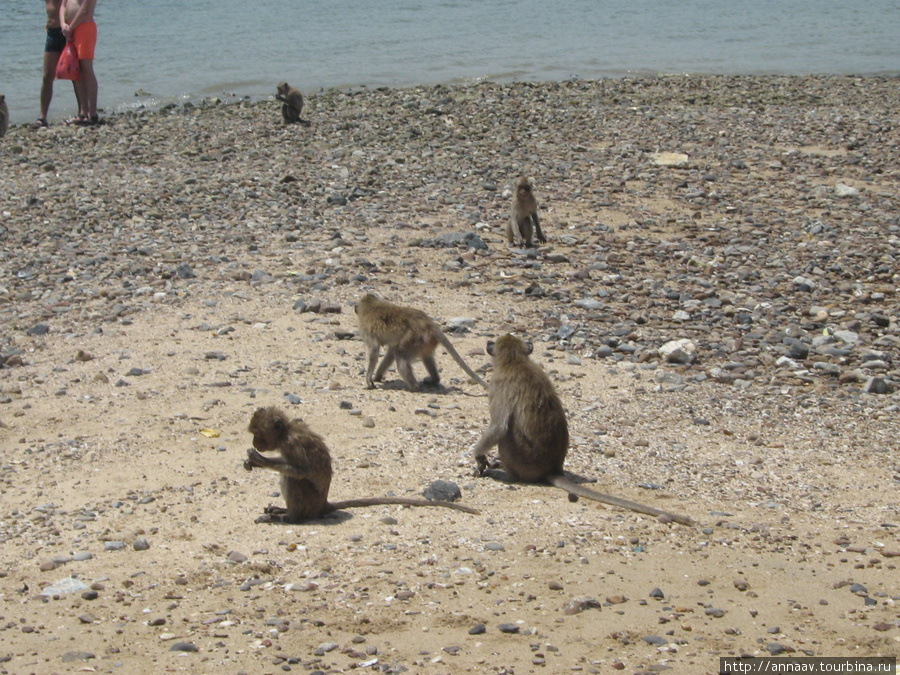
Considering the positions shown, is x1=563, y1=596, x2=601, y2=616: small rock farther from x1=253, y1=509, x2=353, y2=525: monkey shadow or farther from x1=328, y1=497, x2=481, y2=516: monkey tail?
x1=253, y1=509, x2=353, y2=525: monkey shadow

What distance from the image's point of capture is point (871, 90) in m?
20.3

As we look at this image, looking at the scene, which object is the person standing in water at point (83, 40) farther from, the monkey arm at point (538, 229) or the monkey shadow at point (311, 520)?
the monkey shadow at point (311, 520)

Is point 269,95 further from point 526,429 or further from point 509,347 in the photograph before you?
point 526,429

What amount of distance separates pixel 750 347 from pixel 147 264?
5.56 metres

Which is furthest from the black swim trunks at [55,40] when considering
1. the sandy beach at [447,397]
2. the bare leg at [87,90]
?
the sandy beach at [447,397]

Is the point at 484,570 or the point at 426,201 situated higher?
the point at 426,201

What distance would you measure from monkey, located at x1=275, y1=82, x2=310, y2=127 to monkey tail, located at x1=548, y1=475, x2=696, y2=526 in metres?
11.7

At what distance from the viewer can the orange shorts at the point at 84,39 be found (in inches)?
644

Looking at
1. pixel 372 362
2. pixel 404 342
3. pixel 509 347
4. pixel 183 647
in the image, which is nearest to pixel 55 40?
pixel 372 362

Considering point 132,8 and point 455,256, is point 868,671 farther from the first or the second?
point 132,8

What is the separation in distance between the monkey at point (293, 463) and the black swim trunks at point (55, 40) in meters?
13.4

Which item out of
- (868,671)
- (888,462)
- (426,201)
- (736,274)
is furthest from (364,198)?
(868,671)

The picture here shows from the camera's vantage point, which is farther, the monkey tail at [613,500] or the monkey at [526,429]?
the monkey at [526,429]

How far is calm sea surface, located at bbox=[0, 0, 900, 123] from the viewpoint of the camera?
22.8 meters
